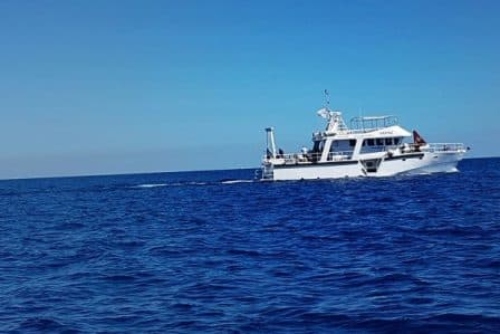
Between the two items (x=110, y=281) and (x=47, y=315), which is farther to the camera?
(x=110, y=281)

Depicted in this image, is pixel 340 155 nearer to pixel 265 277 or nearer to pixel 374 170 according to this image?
pixel 374 170

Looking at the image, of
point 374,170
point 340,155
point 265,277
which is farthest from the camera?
point 340,155

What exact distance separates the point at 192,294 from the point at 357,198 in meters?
25.7

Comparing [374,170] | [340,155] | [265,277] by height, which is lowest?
[265,277]

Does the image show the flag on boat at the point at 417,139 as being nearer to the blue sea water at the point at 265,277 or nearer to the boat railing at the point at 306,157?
the boat railing at the point at 306,157

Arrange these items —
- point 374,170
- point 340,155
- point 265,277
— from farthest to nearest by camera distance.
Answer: point 340,155 → point 374,170 → point 265,277

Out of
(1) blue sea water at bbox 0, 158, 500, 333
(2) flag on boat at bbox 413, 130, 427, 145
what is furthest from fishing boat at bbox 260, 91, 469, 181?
(1) blue sea water at bbox 0, 158, 500, 333

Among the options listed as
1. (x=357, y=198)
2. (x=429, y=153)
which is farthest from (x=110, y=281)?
(x=429, y=153)

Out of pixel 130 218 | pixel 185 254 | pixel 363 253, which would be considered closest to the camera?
pixel 363 253

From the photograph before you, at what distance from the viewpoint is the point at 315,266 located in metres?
13.1

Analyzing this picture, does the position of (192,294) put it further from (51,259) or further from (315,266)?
(51,259)

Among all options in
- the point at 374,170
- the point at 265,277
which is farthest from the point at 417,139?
the point at 265,277

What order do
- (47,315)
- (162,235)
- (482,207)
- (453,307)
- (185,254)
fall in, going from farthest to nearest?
(482,207) < (162,235) < (185,254) < (47,315) < (453,307)

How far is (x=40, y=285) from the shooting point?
1239 centimetres
